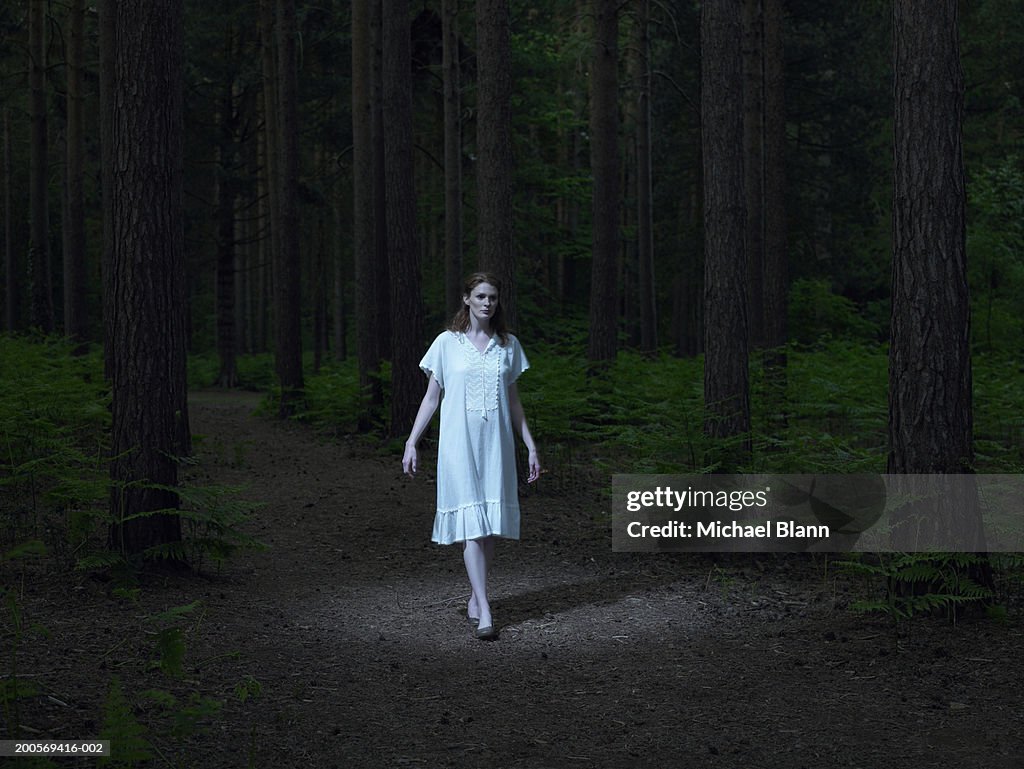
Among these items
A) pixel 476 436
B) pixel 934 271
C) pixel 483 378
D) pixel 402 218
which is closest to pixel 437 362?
pixel 483 378

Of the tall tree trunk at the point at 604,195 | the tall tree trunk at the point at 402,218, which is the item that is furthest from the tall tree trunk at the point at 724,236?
the tall tree trunk at the point at 604,195

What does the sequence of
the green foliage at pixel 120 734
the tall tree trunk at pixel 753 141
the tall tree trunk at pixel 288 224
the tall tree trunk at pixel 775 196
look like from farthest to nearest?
the tall tree trunk at pixel 288 224 < the tall tree trunk at pixel 775 196 < the tall tree trunk at pixel 753 141 < the green foliage at pixel 120 734

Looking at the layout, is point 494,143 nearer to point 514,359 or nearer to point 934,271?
point 514,359

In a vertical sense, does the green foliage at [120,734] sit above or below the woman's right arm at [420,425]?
below

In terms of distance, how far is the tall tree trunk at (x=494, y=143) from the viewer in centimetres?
1214

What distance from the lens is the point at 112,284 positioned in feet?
25.4

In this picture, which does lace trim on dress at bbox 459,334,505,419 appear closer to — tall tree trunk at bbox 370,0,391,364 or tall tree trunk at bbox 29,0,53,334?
tall tree trunk at bbox 370,0,391,364

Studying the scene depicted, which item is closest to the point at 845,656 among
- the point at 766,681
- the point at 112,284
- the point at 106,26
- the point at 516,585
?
the point at 766,681

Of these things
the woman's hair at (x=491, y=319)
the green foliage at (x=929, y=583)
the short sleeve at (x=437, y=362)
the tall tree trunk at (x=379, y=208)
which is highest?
the tall tree trunk at (x=379, y=208)

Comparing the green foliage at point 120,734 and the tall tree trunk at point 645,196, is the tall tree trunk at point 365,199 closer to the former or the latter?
the tall tree trunk at point 645,196

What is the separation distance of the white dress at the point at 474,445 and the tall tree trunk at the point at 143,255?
2.06 m

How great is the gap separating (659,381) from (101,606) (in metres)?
9.29

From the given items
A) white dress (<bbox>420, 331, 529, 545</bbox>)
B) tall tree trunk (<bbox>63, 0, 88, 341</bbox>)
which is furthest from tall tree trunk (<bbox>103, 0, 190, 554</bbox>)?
tall tree trunk (<bbox>63, 0, 88, 341</bbox>)

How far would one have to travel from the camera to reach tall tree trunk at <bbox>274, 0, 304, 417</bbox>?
19.2 m
